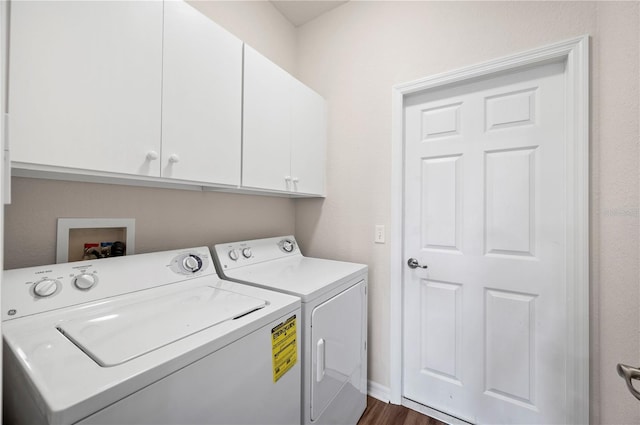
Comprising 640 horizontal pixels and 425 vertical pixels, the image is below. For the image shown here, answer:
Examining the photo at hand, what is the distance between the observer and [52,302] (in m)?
0.90

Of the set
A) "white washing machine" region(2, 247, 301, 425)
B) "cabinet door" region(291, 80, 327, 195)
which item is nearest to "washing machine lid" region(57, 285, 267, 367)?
"white washing machine" region(2, 247, 301, 425)

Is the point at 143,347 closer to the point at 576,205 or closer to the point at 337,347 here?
the point at 337,347

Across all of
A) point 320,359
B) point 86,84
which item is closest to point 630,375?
point 320,359

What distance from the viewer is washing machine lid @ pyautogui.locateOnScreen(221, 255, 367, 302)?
48.3 inches

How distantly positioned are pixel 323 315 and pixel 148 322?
0.71 m

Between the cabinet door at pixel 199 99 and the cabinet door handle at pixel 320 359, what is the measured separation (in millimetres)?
886

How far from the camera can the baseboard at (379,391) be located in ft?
5.91

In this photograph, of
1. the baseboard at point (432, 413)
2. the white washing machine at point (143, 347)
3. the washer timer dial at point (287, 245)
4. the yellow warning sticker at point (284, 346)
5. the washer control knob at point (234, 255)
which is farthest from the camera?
the washer timer dial at point (287, 245)

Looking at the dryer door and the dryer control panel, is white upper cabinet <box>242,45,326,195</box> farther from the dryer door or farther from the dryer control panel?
the dryer door

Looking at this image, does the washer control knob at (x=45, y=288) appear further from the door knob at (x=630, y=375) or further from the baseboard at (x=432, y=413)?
the baseboard at (x=432, y=413)

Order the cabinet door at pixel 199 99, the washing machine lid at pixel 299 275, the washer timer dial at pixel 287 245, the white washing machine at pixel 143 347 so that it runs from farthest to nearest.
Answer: the washer timer dial at pixel 287 245 < the washing machine lid at pixel 299 275 < the cabinet door at pixel 199 99 < the white washing machine at pixel 143 347

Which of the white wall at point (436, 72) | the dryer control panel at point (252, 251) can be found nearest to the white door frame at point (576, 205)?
the white wall at point (436, 72)

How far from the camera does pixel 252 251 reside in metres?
1.67

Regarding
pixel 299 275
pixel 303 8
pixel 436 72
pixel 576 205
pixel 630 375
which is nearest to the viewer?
pixel 630 375
